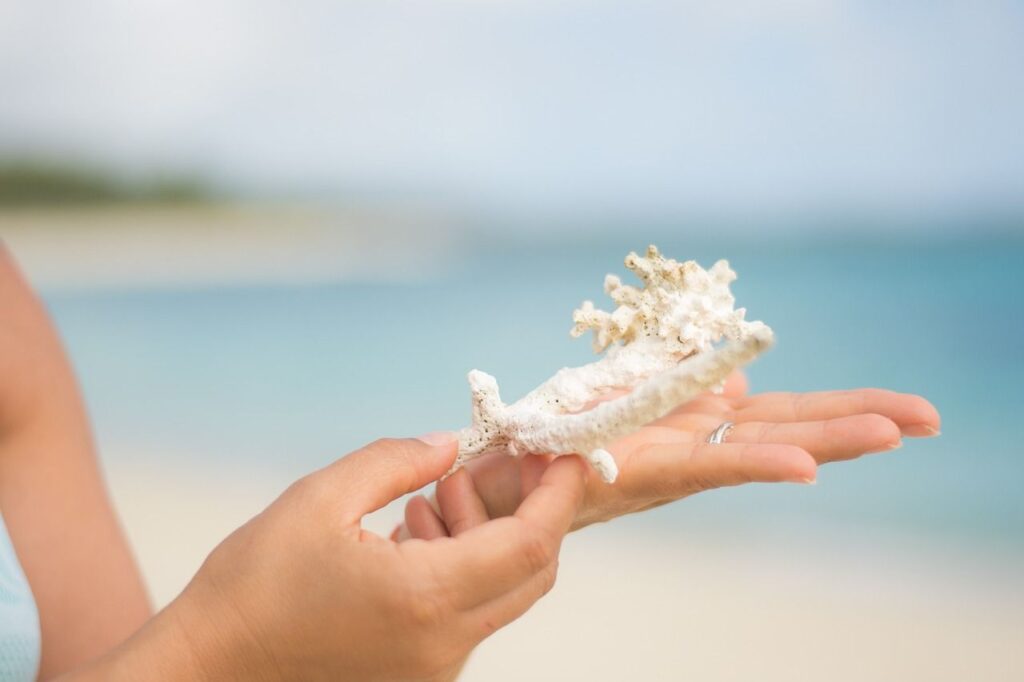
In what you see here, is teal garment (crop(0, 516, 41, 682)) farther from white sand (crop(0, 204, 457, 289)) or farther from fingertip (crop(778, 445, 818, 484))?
white sand (crop(0, 204, 457, 289))

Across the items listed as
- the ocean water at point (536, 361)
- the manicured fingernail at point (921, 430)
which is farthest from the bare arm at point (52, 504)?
the ocean water at point (536, 361)

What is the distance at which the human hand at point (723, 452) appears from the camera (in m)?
1.21

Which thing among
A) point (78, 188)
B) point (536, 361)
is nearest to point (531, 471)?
point (536, 361)

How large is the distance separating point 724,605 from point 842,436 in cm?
195

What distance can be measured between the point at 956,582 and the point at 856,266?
17.0 feet

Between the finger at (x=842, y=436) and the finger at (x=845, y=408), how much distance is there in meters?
0.06

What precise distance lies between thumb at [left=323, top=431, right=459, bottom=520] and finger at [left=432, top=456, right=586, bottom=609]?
5.0 inches

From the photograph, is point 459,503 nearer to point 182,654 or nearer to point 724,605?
point 182,654

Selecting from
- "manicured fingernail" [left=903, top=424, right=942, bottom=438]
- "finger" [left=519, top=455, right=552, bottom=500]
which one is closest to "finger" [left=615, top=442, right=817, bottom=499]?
"finger" [left=519, top=455, right=552, bottom=500]

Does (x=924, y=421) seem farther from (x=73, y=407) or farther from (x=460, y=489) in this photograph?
(x=73, y=407)

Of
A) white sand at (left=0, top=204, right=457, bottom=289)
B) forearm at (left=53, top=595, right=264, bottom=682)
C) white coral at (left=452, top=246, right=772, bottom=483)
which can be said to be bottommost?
forearm at (left=53, top=595, right=264, bottom=682)

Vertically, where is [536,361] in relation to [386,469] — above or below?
above

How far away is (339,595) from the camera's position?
1044 millimetres

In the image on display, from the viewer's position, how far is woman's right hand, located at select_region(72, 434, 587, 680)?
1.03 meters
